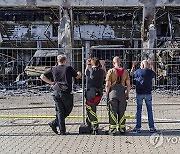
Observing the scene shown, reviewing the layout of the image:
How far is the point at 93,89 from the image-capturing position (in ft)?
28.8

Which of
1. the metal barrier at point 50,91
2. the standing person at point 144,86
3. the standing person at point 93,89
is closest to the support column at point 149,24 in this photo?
the metal barrier at point 50,91

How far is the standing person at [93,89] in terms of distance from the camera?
28.8 ft

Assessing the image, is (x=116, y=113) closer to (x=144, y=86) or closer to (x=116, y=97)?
(x=116, y=97)

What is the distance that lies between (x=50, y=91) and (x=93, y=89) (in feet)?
16.6

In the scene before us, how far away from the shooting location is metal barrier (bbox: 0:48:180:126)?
10.9m

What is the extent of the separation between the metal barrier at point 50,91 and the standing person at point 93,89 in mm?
1197

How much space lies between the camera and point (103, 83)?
8.99 metres

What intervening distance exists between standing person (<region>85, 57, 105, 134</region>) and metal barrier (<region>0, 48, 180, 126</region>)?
1.20m

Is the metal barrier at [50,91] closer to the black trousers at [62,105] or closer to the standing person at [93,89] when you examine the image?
the standing person at [93,89]

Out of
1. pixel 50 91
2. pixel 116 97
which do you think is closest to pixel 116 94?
pixel 116 97

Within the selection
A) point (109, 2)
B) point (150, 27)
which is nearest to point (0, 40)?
point (109, 2)

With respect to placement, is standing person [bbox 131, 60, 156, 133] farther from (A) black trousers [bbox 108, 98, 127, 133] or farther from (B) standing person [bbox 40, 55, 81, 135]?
(B) standing person [bbox 40, 55, 81, 135]

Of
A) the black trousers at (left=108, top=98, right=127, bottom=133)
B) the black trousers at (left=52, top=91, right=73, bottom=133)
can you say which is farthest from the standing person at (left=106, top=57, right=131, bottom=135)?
the black trousers at (left=52, top=91, right=73, bottom=133)

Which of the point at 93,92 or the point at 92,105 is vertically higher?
the point at 93,92
